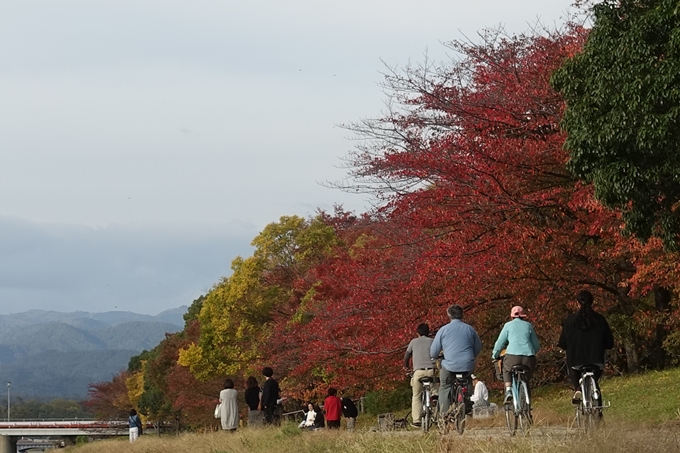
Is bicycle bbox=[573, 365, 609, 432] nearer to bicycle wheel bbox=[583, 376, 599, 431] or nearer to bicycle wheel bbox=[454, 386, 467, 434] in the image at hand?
bicycle wheel bbox=[583, 376, 599, 431]

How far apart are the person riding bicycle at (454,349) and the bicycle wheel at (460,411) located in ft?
0.44

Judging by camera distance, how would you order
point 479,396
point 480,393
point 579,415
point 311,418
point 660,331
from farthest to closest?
point 660,331
point 311,418
point 480,393
point 479,396
point 579,415

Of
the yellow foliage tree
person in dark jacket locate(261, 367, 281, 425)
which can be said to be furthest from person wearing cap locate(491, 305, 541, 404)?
the yellow foliage tree

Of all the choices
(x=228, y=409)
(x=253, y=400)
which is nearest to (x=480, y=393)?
(x=253, y=400)

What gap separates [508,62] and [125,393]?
329 ft

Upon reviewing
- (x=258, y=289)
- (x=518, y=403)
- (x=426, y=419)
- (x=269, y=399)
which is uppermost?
(x=258, y=289)

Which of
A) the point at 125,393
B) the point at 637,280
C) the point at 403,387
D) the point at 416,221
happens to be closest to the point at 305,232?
the point at 403,387

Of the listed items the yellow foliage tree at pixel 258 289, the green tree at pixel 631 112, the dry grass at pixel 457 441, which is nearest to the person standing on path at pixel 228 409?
the dry grass at pixel 457 441

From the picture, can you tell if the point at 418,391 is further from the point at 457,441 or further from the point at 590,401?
the point at 457,441

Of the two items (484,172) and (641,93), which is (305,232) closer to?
(484,172)

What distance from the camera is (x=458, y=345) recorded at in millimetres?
14836

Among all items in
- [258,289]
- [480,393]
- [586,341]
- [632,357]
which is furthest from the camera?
[258,289]

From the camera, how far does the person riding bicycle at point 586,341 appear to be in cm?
1373

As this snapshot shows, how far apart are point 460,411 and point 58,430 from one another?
351 ft
